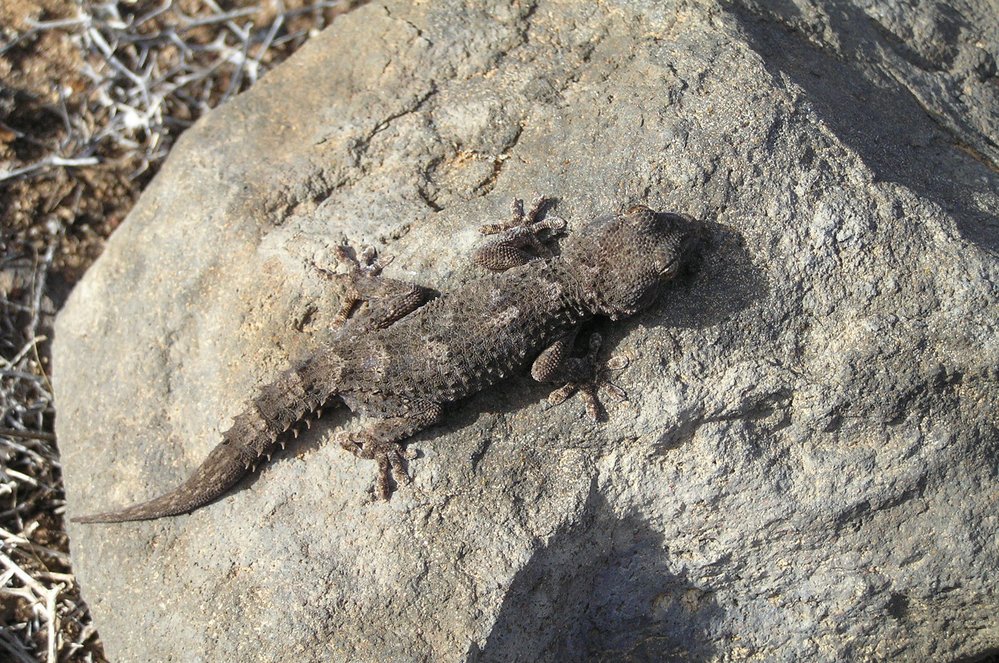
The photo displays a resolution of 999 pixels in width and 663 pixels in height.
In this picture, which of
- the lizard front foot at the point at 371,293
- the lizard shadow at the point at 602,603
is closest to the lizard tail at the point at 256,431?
the lizard front foot at the point at 371,293

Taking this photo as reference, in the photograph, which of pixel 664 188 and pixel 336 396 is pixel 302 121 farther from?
pixel 664 188

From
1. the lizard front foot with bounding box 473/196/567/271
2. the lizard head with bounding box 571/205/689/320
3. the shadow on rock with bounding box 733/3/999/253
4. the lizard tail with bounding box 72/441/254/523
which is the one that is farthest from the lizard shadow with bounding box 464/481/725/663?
the shadow on rock with bounding box 733/3/999/253

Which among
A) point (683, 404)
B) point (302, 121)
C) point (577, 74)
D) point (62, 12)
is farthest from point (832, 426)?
point (62, 12)

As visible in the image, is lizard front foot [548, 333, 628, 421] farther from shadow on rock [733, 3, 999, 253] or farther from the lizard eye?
shadow on rock [733, 3, 999, 253]

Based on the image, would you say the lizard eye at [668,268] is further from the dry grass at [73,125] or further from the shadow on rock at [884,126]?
the dry grass at [73,125]

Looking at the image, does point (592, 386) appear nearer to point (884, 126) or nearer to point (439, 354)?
point (439, 354)

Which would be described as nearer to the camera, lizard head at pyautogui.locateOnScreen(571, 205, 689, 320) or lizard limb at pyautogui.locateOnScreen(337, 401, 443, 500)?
lizard head at pyautogui.locateOnScreen(571, 205, 689, 320)
